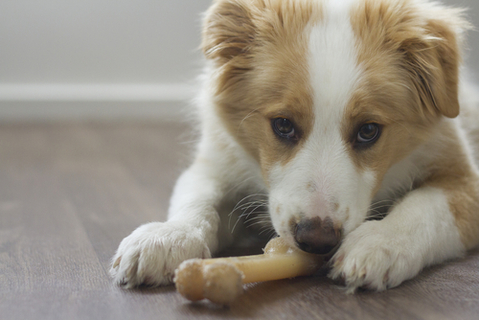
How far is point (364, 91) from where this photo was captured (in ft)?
6.22

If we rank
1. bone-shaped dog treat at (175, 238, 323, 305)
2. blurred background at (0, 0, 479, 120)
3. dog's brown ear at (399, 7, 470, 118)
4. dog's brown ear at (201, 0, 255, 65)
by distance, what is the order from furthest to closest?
blurred background at (0, 0, 479, 120)
dog's brown ear at (201, 0, 255, 65)
dog's brown ear at (399, 7, 470, 118)
bone-shaped dog treat at (175, 238, 323, 305)

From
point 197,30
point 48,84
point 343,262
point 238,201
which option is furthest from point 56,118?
point 343,262

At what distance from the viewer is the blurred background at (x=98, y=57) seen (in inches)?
215

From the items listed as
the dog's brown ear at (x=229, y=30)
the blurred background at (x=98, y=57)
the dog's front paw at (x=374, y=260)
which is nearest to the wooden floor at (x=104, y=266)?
the dog's front paw at (x=374, y=260)

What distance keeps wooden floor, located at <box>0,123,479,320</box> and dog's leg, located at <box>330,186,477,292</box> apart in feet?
A: 0.15

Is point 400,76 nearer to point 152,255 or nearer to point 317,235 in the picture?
point 317,235

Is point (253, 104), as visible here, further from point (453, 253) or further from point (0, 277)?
point (0, 277)

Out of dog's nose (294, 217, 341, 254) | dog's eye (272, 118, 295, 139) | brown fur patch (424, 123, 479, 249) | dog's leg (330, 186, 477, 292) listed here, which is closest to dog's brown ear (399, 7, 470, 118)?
brown fur patch (424, 123, 479, 249)

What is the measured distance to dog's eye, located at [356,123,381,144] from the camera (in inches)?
76.0

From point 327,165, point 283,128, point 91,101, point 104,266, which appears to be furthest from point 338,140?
point 91,101

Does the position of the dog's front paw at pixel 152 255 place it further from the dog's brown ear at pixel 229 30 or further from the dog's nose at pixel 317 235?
the dog's brown ear at pixel 229 30

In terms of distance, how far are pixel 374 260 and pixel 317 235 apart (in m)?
0.19

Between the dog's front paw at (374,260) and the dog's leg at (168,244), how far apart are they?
0.46 meters

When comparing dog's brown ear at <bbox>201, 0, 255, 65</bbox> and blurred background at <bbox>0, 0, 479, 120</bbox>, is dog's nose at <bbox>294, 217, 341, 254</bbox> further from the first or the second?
A: blurred background at <bbox>0, 0, 479, 120</bbox>
